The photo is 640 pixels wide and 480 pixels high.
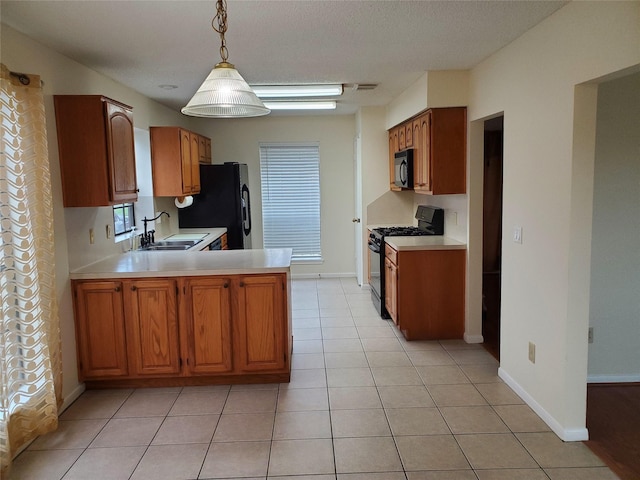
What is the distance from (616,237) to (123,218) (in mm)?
4039

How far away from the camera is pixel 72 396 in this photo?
3248 mm

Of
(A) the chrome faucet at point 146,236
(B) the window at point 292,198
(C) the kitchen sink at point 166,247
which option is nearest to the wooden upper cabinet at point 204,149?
(B) the window at point 292,198

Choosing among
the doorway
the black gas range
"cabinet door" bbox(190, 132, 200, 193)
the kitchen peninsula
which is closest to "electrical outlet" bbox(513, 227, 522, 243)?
the kitchen peninsula

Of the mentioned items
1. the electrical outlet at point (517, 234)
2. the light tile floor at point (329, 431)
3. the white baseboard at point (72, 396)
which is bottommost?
the light tile floor at point (329, 431)

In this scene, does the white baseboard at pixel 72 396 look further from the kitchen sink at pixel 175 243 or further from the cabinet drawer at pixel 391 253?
the cabinet drawer at pixel 391 253

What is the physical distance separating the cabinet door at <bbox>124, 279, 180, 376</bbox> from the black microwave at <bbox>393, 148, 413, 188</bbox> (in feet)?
8.78

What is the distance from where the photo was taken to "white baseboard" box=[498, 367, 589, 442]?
8.57 ft

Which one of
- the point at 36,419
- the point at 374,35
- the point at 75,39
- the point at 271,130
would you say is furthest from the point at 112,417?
the point at 271,130

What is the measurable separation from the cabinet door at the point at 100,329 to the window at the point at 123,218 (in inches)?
35.7

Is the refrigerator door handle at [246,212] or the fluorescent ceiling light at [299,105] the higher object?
the fluorescent ceiling light at [299,105]

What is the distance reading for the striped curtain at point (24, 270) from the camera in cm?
245

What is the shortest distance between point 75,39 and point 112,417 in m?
2.39

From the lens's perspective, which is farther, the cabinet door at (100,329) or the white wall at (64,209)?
the cabinet door at (100,329)

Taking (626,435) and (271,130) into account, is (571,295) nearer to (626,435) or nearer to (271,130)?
(626,435)
